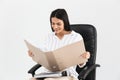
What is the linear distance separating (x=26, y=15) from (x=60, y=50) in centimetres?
108

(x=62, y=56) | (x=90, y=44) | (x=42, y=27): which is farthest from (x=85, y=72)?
(x=42, y=27)

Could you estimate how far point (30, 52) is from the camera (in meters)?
2.01

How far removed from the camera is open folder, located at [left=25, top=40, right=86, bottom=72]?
5.78 feet

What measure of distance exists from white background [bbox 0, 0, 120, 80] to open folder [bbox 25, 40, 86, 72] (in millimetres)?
782

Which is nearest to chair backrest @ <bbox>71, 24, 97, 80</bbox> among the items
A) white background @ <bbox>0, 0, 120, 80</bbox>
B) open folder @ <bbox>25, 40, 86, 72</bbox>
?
open folder @ <bbox>25, 40, 86, 72</bbox>

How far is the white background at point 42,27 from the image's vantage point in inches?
100

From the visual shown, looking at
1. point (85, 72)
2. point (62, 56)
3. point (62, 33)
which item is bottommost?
point (85, 72)

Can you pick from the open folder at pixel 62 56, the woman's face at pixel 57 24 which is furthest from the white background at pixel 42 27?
the open folder at pixel 62 56

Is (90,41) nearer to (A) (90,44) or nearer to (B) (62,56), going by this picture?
(A) (90,44)

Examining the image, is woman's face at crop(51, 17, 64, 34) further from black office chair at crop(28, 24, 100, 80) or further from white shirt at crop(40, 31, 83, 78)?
black office chair at crop(28, 24, 100, 80)

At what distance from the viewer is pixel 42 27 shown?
2729 mm

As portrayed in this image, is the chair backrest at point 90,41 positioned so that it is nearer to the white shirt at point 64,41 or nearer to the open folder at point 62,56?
the white shirt at point 64,41

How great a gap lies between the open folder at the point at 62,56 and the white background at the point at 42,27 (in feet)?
2.56

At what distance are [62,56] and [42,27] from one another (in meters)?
0.98
